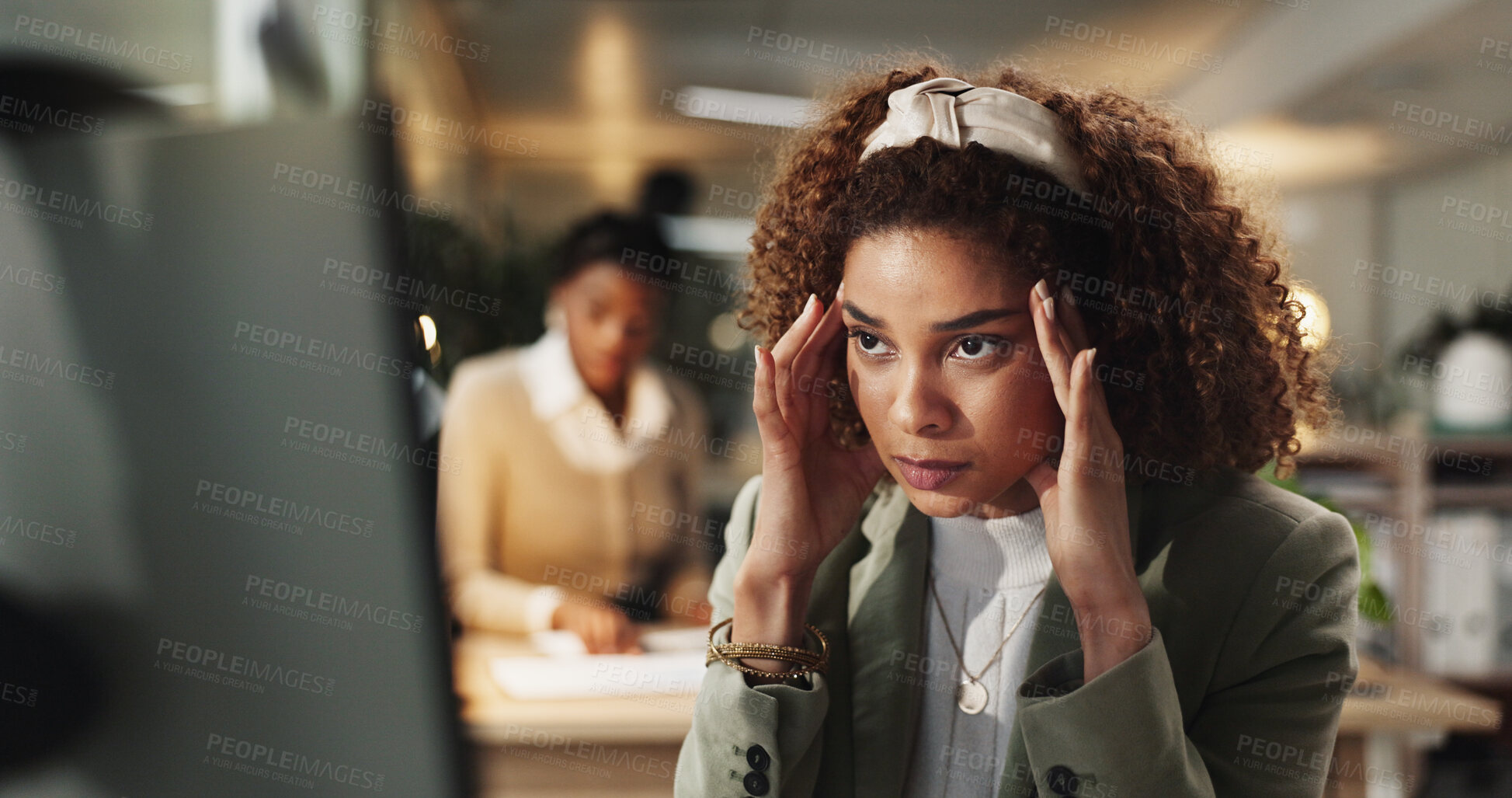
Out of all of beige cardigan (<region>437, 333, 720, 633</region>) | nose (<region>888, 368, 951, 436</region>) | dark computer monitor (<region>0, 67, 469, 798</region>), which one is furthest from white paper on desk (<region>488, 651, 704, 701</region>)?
dark computer monitor (<region>0, 67, 469, 798</region>)

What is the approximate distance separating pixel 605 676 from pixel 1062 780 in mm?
1542

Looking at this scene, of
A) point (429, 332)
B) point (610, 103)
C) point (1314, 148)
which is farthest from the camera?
point (610, 103)

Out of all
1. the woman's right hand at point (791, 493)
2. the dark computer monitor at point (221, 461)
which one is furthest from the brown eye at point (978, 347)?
the dark computer monitor at point (221, 461)

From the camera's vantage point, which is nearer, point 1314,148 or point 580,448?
point 580,448

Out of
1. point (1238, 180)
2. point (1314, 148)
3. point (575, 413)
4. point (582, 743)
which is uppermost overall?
point (1314, 148)

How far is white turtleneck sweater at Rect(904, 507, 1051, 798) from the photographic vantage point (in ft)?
3.15

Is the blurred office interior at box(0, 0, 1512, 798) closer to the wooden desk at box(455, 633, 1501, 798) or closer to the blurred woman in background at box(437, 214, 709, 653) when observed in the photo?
the wooden desk at box(455, 633, 1501, 798)

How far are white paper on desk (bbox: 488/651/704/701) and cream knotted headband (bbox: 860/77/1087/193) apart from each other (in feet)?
5.08

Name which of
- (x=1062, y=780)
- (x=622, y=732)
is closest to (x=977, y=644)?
(x=1062, y=780)

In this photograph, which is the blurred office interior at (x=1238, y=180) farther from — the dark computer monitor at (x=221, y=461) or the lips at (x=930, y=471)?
the lips at (x=930, y=471)

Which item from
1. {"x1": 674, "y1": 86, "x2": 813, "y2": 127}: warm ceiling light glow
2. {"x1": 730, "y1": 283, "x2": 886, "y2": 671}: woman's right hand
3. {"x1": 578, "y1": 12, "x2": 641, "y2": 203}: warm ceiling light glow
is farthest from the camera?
{"x1": 674, "y1": 86, "x2": 813, "y2": 127}: warm ceiling light glow

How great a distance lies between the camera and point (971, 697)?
976 millimetres

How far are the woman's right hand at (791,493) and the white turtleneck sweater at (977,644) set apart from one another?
0.14 m

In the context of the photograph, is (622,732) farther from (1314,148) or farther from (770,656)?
(1314,148)
